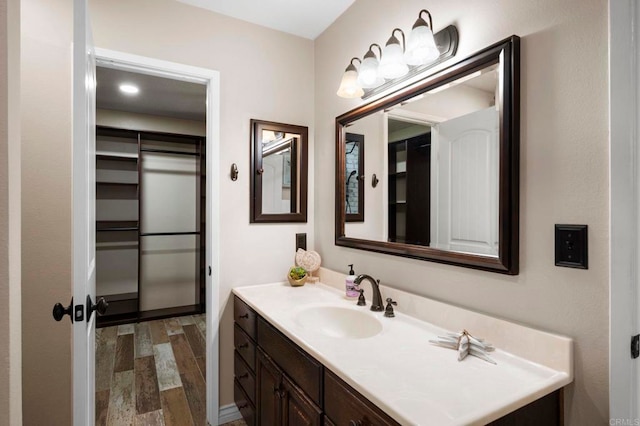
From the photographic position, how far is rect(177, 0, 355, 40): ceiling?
6.43 feet

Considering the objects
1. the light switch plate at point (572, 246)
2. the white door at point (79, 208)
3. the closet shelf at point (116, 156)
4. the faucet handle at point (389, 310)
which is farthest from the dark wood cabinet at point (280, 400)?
the closet shelf at point (116, 156)

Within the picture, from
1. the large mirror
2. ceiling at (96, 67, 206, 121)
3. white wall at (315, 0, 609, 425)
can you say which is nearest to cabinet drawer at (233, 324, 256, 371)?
the large mirror

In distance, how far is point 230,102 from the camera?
209cm

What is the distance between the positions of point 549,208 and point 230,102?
1787mm

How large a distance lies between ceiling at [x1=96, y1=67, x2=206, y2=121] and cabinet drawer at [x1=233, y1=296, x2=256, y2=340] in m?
2.13

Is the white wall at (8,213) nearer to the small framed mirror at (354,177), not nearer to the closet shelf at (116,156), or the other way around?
the small framed mirror at (354,177)

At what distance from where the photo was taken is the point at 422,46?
1.38 m

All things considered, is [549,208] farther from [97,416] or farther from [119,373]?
[119,373]

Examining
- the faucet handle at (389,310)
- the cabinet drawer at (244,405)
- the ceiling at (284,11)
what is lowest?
the cabinet drawer at (244,405)

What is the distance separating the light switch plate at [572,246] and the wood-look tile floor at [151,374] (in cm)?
215

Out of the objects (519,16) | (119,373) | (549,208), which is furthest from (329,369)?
(119,373)

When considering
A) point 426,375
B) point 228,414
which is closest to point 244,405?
point 228,414

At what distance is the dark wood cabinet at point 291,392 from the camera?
958 mm

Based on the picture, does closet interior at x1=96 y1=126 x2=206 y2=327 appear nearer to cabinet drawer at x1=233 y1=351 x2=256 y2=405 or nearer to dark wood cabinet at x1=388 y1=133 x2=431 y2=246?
cabinet drawer at x1=233 y1=351 x2=256 y2=405
